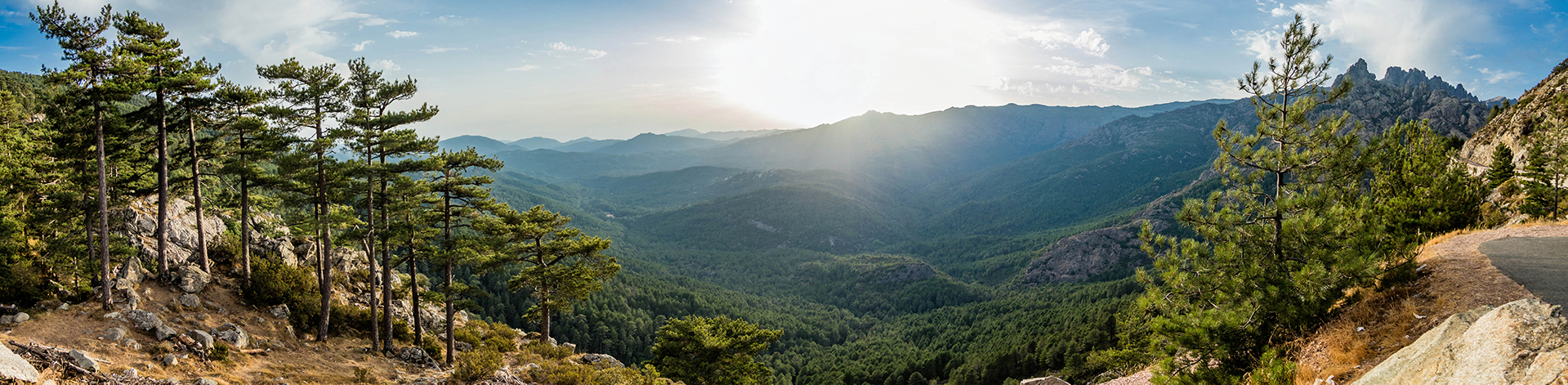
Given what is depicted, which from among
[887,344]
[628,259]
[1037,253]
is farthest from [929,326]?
[628,259]

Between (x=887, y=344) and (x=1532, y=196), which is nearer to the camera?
(x=1532, y=196)

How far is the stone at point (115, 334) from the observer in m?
18.0

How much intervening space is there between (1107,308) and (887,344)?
1813 inches

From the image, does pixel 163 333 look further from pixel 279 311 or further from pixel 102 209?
pixel 279 311

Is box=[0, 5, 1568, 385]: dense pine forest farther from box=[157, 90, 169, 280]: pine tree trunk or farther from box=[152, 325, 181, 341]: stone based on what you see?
box=[152, 325, 181, 341]: stone

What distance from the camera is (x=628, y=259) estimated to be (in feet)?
617

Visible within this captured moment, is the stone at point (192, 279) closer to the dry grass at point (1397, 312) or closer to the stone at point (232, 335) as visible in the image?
the stone at point (232, 335)

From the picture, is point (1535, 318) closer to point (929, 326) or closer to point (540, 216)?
point (540, 216)

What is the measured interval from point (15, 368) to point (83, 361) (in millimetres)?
3975

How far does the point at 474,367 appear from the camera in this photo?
Answer: 22.2 meters

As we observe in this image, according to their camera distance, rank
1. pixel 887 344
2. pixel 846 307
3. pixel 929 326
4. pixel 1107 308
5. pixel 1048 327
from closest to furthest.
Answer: pixel 1107 308 → pixel 1048 327 → pixel 887 344 → pixel 929 326 → pixel 846 307

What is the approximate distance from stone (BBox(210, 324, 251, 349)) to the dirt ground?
0.38m

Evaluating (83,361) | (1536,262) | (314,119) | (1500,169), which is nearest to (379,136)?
(314,119)

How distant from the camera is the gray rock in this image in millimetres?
19312
